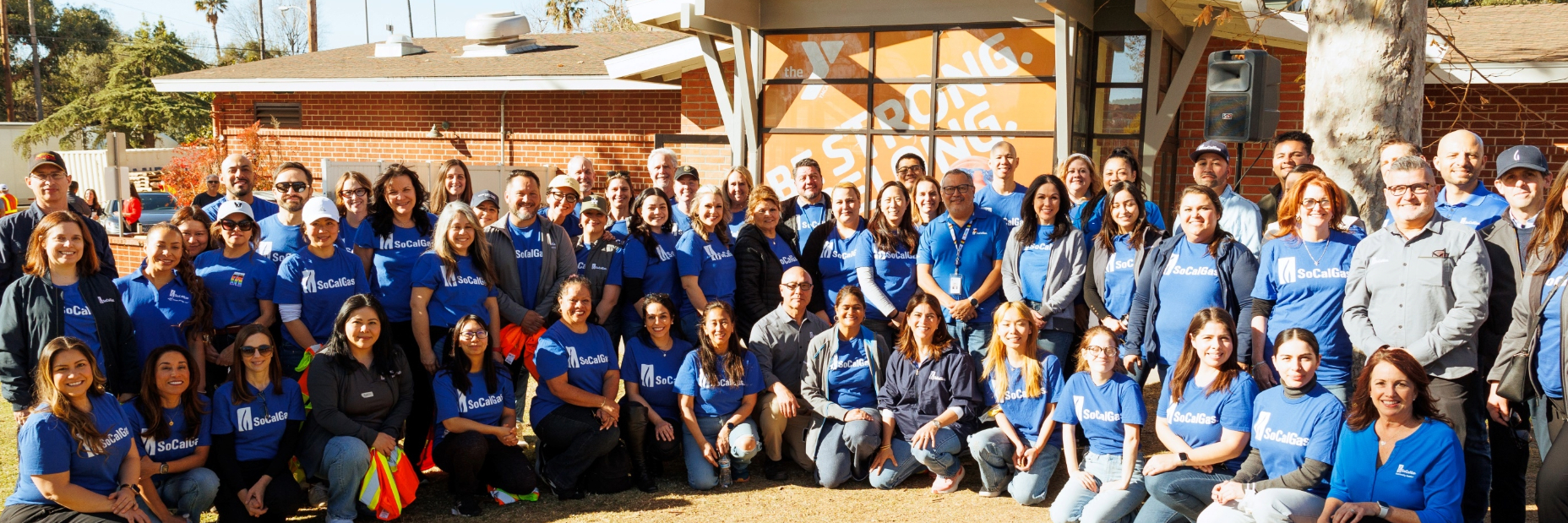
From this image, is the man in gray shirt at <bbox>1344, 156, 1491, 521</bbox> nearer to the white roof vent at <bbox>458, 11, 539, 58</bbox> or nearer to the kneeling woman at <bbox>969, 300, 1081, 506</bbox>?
the kneeling woman at <bbox>969, 300, 1081, 506</bbox>

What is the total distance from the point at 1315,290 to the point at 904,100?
5397 millimetres

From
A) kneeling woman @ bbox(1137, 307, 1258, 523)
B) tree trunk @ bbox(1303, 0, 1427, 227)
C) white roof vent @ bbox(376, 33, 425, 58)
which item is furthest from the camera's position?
white roof vent @ bbox(376, 33, 425, 58)

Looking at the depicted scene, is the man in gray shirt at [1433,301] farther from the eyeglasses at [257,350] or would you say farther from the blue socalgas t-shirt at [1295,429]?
the eyeglasses at [257,350]

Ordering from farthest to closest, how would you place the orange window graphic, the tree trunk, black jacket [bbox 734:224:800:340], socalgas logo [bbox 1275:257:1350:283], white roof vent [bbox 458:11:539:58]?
white roof vent [bbox 458:11:539:58]
the orange window graphic
black jacket [bbox 734:224:800:340]
the tree trunk
socalgas logo [bbox 1275:257:1350:283]

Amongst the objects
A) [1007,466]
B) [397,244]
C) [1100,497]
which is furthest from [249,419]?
[1100,497]

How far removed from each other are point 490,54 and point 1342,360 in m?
13.6

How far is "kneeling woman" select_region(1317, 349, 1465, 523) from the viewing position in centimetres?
376

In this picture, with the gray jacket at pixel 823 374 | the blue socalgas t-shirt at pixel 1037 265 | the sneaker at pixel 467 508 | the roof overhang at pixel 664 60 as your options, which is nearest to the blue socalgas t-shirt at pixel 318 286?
the sneaker at pixel 467 508

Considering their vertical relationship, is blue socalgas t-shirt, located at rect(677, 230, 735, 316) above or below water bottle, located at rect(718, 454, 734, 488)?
above

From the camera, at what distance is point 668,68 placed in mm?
11758

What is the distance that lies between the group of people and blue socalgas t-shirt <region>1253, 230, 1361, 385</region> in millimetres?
15

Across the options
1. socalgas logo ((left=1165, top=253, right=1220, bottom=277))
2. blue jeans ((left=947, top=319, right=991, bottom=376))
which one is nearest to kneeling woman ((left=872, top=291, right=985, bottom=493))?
blue jeans ((left=947, top=319, right=991, bottom=376))

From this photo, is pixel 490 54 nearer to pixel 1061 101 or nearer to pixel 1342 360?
pixel 1061 101

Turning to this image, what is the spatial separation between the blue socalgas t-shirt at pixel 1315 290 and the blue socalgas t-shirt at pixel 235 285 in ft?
15.1
